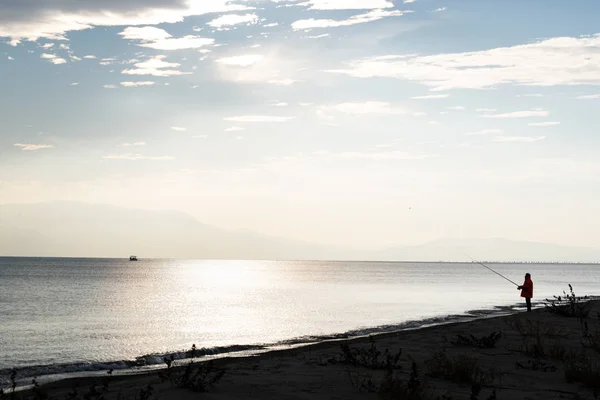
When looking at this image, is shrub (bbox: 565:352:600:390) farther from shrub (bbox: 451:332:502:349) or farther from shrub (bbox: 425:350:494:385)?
shrub (bbox: 451:332:502:349)

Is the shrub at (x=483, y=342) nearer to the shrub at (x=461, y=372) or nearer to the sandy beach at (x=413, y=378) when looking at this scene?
the sandy beach at (x=413, y=378)

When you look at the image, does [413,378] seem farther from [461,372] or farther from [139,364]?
[139,364]

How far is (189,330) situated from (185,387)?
24292mm

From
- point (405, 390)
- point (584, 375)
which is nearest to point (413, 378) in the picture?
point (405, 390)

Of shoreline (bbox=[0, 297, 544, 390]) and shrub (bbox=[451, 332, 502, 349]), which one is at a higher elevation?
shrub (bbox=[451, 332, 502, 349])

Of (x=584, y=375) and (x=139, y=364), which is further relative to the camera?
(x=139, y=364)

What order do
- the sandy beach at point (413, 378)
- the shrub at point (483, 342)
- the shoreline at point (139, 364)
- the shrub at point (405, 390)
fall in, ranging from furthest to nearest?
the shoreline at point (139, 364), the shrub at point (483, 342), the sandy beach at point (413, 378), the shrub at point (405, 390)

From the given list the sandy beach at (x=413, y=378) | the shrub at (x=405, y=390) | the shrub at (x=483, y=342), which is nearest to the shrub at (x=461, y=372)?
the sandy beach at (x=413, y=378)

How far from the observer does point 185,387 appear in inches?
412

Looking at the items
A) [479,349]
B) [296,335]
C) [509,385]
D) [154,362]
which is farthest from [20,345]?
[509,385]

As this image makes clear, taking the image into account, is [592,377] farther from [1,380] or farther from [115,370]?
[1,380]

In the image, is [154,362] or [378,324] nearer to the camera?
[154,362]

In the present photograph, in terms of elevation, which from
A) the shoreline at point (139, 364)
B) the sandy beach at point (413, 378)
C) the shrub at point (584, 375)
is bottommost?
the shoreline at point (139, 364)

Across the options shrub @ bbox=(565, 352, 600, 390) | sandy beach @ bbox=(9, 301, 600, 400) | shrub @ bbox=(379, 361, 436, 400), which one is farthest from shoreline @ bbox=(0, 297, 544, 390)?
shrub @ bbox=(379, 361, 436, 400)
